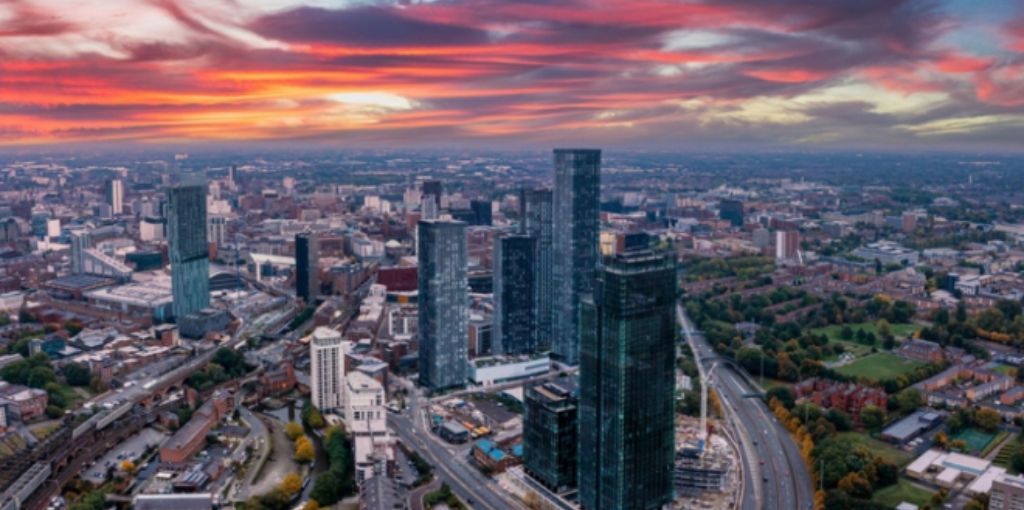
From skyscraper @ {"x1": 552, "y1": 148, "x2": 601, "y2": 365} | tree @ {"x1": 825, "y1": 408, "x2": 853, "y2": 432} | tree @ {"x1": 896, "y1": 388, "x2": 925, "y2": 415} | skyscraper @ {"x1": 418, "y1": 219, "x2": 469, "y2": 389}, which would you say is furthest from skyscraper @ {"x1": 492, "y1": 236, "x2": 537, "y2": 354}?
tree @ {"x1": 896, "y1": 388, "x2": 925, "y2": 415}

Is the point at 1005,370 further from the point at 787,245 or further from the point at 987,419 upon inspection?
the point at 787,245

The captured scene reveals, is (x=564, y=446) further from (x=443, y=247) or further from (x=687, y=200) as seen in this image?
(x=687, y=200)

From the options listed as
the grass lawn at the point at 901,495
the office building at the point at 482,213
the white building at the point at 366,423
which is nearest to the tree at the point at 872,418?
the grass lawn at the point at 901,495

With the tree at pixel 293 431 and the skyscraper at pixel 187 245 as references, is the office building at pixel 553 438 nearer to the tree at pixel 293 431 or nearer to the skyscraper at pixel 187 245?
the tree at pixel 293 431

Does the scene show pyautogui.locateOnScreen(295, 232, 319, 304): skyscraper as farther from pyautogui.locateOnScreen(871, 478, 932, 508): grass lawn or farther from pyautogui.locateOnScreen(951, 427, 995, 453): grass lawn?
pyautogui.locateOnScreen(951, 427, 995, 453): grass lawn

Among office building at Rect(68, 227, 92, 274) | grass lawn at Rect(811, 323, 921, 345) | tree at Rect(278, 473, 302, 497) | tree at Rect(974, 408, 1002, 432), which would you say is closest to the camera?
tree at Rect(278, 473, 302, 497)
